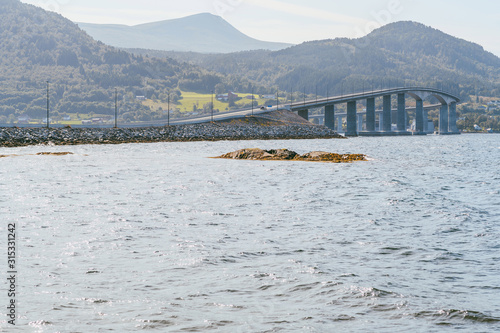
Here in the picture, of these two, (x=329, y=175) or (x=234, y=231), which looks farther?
(x=329, y=175)

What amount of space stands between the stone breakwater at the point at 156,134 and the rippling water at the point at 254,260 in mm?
74910

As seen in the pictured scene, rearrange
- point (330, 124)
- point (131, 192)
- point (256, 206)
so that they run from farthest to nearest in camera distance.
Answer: point (330, 124)
point (131, 192)
point (256, 206)

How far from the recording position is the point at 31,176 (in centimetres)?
4578

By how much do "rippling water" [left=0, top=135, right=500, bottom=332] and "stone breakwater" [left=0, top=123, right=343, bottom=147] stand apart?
74.9 m

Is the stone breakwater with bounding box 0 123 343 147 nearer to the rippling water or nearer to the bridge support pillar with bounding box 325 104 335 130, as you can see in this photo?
the bridge support pillar with bounding box 325 104 335 130

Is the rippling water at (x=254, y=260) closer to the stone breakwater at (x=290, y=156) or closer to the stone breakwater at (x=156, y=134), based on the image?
the stone breakwater at (x=290, y=156)

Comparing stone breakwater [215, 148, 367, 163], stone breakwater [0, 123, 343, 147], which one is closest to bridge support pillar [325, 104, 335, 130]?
stone breakwater [0, 123, 343, 147]

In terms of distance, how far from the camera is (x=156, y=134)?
12900 centimetres

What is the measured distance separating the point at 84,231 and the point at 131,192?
46.1 feet

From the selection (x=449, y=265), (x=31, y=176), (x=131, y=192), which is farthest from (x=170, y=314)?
(x=31, y=176)

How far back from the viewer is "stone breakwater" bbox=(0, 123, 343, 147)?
106 m

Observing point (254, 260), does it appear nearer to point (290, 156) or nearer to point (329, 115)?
point (290, 156)

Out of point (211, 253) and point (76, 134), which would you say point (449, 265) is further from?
point (76, 134)

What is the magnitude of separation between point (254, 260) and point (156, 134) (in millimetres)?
114764
